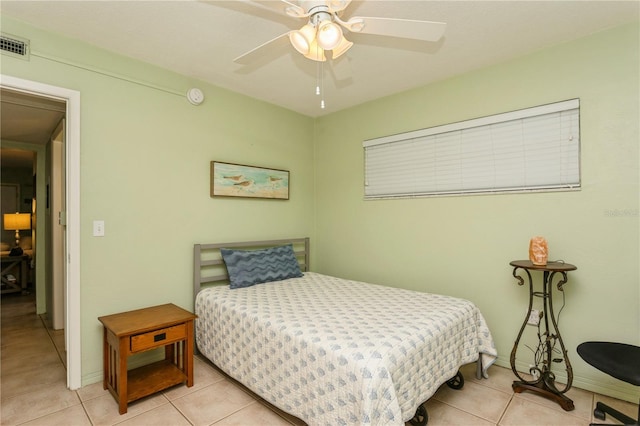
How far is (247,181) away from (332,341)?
2132mm

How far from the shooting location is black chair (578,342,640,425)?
1.63m

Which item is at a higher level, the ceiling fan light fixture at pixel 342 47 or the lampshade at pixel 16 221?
the ceiling fan light fixture at pixel 342 47

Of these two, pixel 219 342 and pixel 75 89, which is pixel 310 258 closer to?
pixel 219 342

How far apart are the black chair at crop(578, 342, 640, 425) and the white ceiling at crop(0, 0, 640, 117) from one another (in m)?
2.09

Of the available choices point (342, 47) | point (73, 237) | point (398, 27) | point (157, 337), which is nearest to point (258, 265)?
point (157, 337)

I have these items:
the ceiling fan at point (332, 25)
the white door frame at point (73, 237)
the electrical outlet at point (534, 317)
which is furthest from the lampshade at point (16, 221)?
the electrical outlet at point (534, 317)

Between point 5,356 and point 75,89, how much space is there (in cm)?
248

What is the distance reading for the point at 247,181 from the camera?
3.38m

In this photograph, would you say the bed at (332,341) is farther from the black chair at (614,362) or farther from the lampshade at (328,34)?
the lampshade at (328,34)

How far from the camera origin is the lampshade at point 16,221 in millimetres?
5883

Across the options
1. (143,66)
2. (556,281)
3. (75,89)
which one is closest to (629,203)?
(556,281)

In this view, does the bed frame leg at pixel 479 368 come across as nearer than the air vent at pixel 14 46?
No

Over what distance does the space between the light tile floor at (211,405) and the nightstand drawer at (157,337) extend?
1.28 ft

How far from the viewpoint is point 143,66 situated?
8.72 feet
